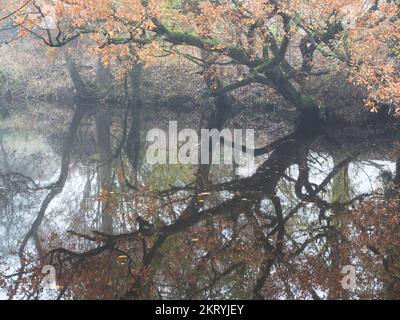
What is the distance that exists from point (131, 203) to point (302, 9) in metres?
10.7

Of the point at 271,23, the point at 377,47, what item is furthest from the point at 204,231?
the point at 271,23

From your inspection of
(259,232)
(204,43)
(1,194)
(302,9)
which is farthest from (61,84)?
(259,232)

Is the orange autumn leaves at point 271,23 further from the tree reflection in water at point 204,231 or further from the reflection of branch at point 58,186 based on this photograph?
the tree reflection in water at point 204,231

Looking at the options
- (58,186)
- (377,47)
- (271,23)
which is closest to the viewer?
(58,186)

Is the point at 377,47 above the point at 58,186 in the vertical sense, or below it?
above

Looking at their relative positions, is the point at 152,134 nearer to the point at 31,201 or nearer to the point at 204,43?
the point at 204,43

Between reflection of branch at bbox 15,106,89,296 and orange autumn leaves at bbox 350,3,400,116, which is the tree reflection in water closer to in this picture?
reflection of branch at bbox 15,106,89,296

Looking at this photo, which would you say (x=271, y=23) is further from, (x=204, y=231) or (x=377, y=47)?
Answer: (x=204, y=231)

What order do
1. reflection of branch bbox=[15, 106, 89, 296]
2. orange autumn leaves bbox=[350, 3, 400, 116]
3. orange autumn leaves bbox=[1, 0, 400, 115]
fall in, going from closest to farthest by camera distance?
reflection of branch bbox=[15, 106, 89, 296] → orange autumn leaves bbox=[350, 3, 400, 116] → orange autumn leaves bbox=[1, 0, 400, 115]

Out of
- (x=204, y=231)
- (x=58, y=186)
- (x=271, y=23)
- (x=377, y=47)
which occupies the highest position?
(x=271, y=23)

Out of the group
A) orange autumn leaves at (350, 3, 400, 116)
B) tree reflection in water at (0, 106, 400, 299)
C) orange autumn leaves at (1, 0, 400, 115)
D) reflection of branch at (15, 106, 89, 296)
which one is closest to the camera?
tree reflection in water at (0, 106, 400, 299)

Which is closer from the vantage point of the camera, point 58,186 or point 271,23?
point 58,186

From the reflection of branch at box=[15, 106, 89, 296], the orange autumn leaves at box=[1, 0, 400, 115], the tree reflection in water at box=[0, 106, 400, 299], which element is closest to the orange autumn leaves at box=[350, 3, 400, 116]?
the orange autumn leaves at box=[1, 0, 400, 115]

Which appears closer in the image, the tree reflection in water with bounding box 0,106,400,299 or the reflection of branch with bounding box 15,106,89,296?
the tree reflection in water with bounding box 0,106,400,299
